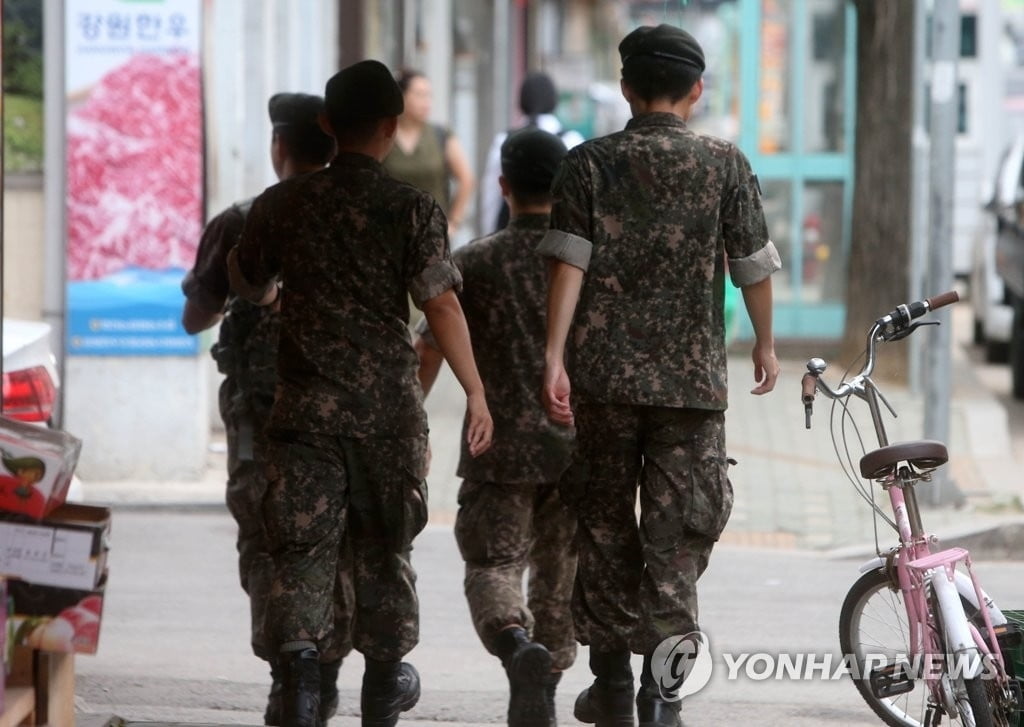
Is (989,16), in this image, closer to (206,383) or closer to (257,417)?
(206,383)

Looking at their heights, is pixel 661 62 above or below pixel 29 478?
above

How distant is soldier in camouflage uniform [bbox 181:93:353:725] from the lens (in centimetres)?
574

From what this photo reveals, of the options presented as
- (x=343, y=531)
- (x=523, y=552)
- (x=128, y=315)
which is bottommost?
(x=523, y=552)

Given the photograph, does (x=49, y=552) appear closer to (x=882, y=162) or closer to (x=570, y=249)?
(x=570, y=249)

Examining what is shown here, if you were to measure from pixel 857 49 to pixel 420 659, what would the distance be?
8.51 m

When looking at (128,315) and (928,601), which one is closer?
(928,601)

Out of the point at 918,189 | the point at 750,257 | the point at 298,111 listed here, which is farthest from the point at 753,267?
the point at 918,189

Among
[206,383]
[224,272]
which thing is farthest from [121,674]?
[206,383]

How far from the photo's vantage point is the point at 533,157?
5680mm

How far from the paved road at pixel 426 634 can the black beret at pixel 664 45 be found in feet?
6.55

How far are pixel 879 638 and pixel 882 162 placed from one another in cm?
893

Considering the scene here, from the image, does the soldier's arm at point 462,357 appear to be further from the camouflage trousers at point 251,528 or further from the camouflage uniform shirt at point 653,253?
the camouflage trousers at point 251,528

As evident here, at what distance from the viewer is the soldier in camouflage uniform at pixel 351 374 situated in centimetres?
512

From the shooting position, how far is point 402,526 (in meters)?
5.22
